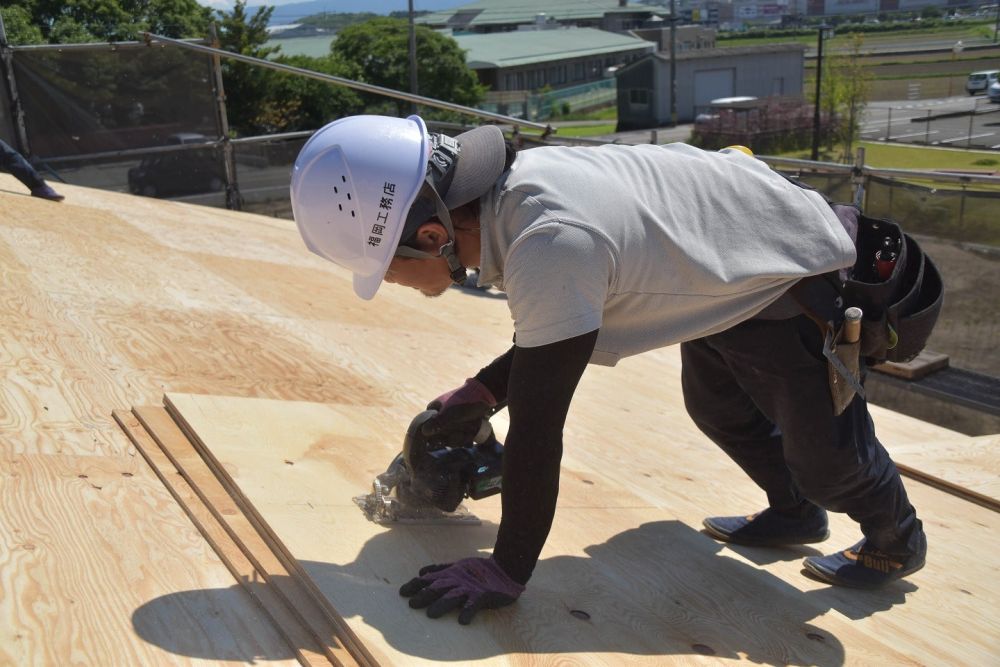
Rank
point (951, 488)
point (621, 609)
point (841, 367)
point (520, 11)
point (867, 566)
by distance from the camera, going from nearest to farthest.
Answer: point (841, 367), point (621, 609), point (867, 566), point (951, 488), point (520, 11)

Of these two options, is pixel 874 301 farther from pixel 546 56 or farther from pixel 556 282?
pixel 546 56

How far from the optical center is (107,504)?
2.50m

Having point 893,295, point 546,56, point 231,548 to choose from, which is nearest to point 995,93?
point 546,56

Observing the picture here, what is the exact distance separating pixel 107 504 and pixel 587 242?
1516 mm

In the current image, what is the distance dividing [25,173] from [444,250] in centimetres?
565

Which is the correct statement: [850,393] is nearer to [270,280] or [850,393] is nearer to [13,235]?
[270,280]

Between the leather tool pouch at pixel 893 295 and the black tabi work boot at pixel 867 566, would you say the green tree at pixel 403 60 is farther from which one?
the leather tool pouch at pixel 893 295

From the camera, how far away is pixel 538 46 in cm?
6900

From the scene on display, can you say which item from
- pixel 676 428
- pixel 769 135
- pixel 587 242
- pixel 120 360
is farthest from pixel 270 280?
pixel 769 135

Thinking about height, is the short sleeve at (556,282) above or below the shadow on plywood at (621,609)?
above

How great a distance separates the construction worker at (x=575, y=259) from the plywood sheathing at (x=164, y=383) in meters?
0.65

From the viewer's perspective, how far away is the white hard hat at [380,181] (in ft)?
6.66

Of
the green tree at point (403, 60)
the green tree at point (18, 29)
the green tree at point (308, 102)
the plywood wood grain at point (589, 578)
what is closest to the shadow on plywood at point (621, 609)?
the plywood wood grain at point (589, 578)

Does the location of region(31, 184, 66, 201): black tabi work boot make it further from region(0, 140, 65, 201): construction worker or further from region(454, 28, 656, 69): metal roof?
region(454, 28, 656, 69): metal roof
